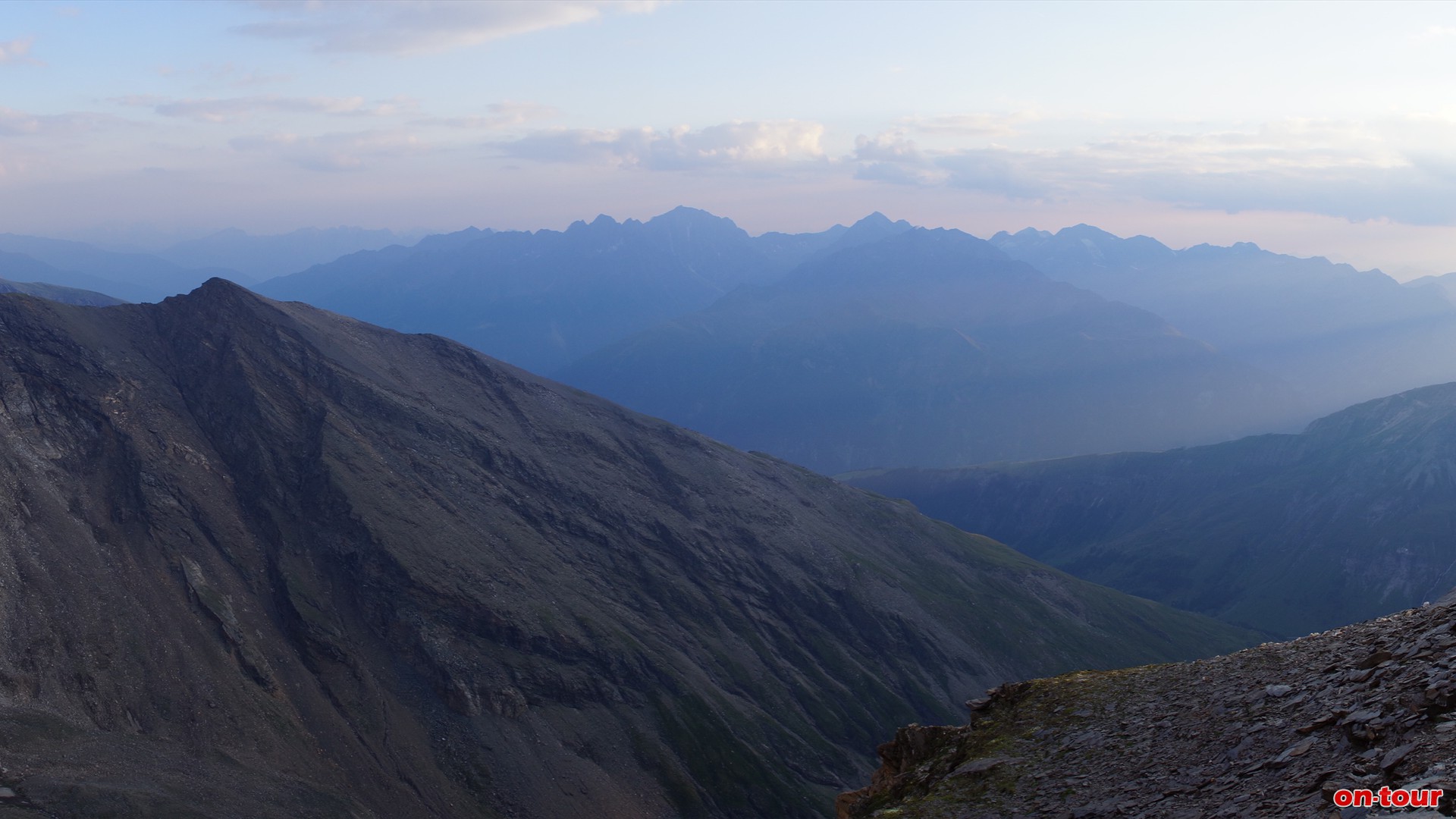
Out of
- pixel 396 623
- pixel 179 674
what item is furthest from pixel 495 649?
pixel 179 674

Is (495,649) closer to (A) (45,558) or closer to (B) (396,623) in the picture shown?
(B) (396,623)

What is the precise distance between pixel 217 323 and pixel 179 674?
69406mm

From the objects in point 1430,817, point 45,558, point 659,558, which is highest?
point 1430,817

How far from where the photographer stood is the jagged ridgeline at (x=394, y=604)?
86312 mm

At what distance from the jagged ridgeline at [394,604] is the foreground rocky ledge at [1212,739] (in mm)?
67694

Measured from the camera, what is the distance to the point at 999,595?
190 m

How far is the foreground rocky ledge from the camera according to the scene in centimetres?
1969

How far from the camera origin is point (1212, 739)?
25.9m

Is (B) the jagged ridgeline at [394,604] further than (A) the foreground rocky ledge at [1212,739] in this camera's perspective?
Yes

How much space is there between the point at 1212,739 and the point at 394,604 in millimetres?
101805

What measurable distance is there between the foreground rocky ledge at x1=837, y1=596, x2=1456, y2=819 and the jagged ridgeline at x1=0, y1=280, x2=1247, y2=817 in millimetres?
67694

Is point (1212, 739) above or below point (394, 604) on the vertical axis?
above

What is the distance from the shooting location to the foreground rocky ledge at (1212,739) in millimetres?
19688

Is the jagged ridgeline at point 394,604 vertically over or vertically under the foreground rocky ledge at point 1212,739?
under
